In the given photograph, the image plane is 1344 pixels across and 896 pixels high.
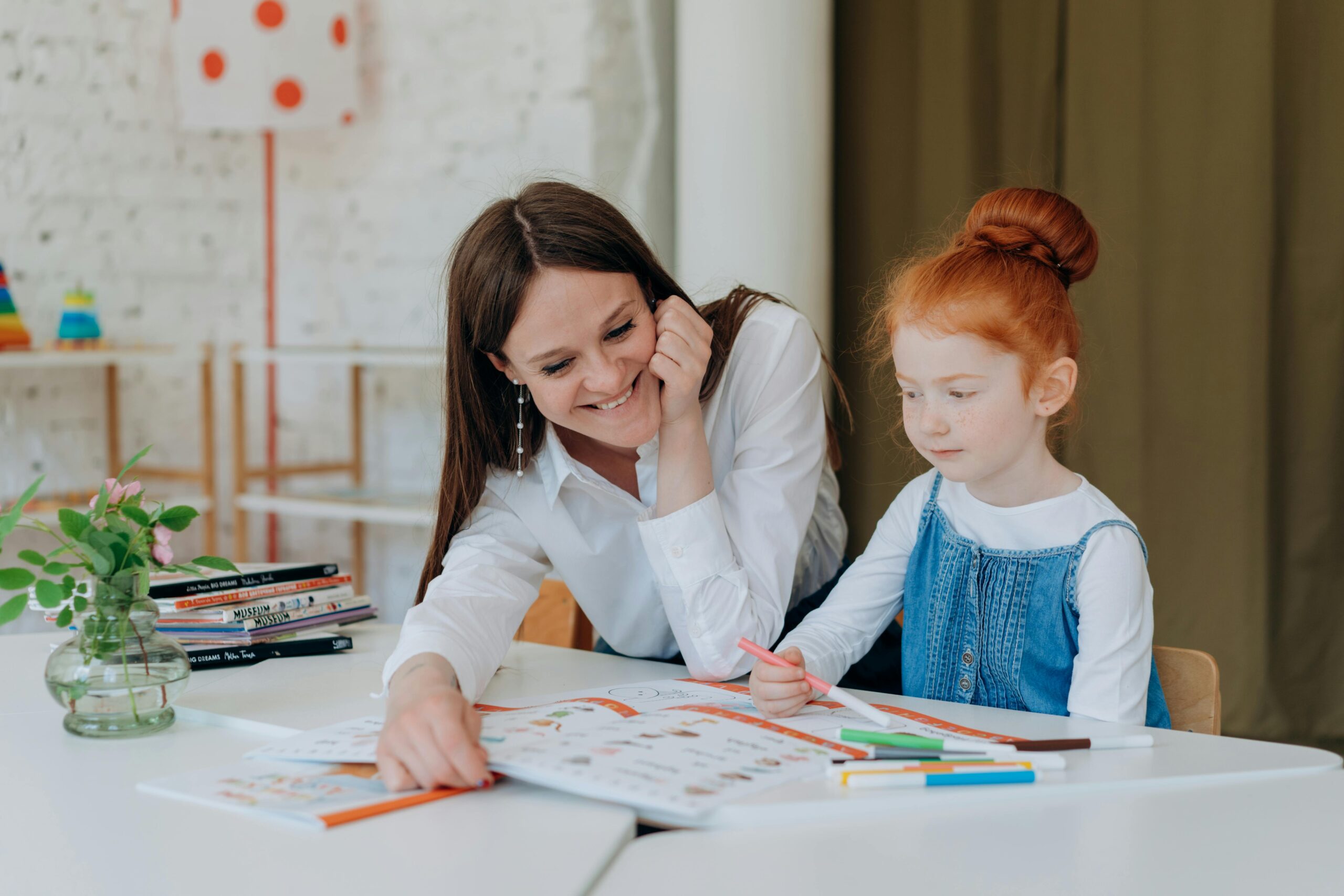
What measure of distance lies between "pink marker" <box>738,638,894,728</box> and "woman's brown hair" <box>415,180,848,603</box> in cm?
46

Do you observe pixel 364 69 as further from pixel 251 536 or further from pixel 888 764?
pixel 888 764

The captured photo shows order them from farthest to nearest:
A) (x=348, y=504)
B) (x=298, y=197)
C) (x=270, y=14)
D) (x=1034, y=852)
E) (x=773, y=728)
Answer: (x=298, y=197) → (x=348, y=504) → (x=270, y=14) → (x=773, y=728) → (x=1034, y=852)

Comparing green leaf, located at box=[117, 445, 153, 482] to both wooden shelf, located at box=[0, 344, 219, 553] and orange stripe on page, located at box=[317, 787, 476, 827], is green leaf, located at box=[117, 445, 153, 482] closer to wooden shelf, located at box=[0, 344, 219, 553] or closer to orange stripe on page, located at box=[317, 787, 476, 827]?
orange stripe on page, located at box=[317, 787, 476, 827]

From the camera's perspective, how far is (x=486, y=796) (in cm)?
87

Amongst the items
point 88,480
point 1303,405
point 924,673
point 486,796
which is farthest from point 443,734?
point 88,480

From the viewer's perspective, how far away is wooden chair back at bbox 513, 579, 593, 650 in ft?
5.58

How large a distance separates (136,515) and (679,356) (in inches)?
23.2

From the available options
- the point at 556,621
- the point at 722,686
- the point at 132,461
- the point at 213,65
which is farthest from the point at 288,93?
the point at 722,686

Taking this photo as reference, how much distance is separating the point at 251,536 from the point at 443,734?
2943 millimetres

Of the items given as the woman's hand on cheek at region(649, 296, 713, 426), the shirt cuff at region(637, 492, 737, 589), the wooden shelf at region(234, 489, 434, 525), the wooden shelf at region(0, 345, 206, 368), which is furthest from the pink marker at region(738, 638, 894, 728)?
the wooden shelf at region(0, 345, 206, 368)

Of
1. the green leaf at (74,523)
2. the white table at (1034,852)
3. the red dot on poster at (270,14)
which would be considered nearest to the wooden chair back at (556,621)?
the green leaf at (74,523)

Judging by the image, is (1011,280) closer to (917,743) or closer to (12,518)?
(917,743)

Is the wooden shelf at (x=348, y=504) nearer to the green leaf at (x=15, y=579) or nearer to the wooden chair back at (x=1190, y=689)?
the green leaf at (x=15, y=579)

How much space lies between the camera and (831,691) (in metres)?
1.02
